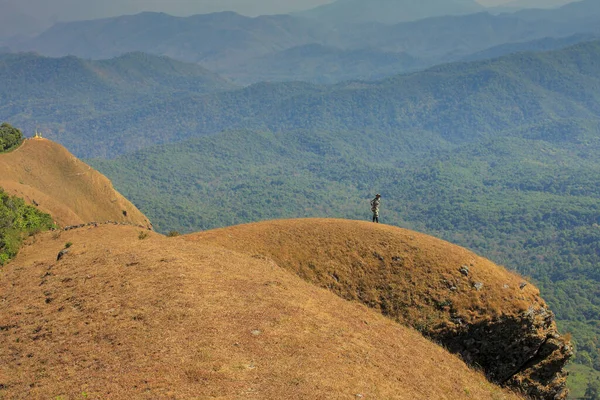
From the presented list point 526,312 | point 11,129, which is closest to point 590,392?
point 526,312

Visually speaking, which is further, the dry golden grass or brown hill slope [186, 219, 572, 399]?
the dry golden grass

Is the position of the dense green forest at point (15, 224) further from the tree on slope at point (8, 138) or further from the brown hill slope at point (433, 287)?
the tree on slope at point (8, 138)

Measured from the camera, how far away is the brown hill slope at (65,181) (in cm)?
9244

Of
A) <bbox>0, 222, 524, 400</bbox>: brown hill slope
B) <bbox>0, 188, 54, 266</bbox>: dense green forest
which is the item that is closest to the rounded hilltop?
<bbox>0, 222, 524, 400</bbox>: brown hill slope

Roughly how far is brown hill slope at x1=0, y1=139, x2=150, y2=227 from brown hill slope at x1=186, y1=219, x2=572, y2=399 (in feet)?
210

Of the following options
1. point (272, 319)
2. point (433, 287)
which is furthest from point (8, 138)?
point (433, 287)

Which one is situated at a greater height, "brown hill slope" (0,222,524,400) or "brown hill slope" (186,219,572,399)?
"brown hill slope" (0,222,524,400)

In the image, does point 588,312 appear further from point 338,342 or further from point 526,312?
point 338,342

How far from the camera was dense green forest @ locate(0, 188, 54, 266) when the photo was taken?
38472 millimetres

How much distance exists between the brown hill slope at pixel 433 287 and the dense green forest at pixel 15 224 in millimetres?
15530

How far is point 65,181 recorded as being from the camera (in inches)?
4001

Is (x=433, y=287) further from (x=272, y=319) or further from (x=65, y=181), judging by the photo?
(x=65, y=181)

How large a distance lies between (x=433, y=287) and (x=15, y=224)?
132ft

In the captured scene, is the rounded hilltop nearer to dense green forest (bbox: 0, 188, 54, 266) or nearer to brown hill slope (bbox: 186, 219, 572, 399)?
brown hill slope (bbox: 186, 219, 572, 399)
